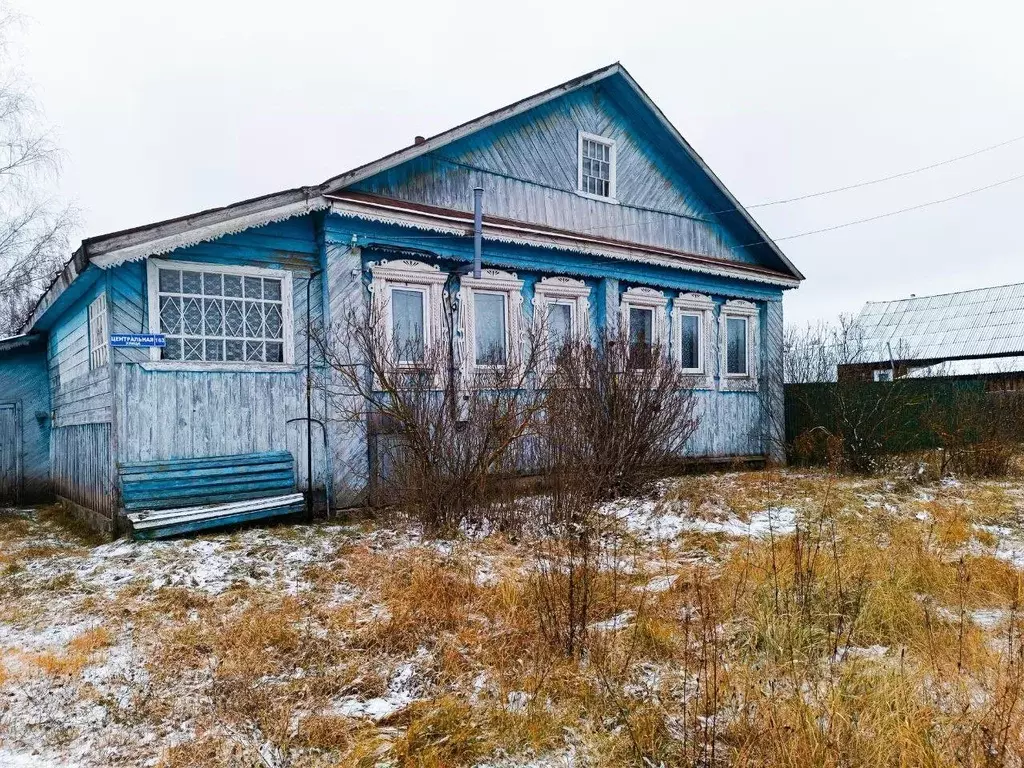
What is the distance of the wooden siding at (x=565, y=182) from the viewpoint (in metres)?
9.65

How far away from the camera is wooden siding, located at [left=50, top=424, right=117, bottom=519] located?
7.40 meters

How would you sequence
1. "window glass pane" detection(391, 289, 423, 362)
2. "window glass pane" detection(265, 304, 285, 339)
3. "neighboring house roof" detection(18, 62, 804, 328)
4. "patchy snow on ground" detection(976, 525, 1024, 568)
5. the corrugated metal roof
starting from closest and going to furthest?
"patchy snow on ground" detection(976, 525, 1024, 568) → "neighboring house roof" detection(18, 62, 804, 328) → "window glass pane" detection(265, 304, 285, 339) → "window glass pane" detection(391, 289, 423, 362) → the corrugated metal roof

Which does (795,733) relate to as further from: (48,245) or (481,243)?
(48,245)

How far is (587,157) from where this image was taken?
11.6 m

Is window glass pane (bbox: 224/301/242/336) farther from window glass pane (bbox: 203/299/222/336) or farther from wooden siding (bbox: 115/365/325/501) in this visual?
wooden siding (bbox: 115/365/325/501)

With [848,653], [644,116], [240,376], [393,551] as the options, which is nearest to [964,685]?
[848,653]

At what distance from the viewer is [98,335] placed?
7641 mm

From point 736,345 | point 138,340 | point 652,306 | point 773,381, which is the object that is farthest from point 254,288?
point 773,381

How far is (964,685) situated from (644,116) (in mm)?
10798

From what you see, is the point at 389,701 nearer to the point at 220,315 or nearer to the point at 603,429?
the point at 603,429

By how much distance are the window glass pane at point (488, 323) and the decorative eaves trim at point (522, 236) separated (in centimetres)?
82

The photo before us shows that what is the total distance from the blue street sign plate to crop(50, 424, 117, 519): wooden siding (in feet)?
3.18

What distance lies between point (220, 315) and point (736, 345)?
913cm

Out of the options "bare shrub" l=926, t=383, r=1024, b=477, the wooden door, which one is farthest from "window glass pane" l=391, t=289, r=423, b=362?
"bare shrub" l=926, t=383, r=1024, b=477
